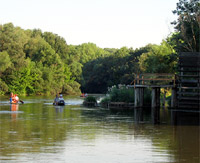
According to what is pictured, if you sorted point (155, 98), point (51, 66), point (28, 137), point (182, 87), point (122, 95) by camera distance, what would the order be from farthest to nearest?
1. point (51, 66)
2. point (122, 95)
3. point (155, 98)
4. point (182, 87)
5. point (28, 137)

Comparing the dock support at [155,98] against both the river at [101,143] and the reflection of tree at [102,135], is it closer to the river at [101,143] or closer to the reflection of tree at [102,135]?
the reflection of tree at [102,135]

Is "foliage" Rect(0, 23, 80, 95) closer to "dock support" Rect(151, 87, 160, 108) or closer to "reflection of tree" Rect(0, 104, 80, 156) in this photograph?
"dock support" Rect(151, 87, 160, 108)

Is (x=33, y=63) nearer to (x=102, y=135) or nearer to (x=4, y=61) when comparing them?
(x=4, y=61)

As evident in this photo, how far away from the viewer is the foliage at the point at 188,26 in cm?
5106

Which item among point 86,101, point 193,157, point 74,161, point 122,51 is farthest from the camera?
point 122,51

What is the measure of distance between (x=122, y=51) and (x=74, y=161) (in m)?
123

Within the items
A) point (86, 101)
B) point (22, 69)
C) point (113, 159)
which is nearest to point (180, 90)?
point (86, 101)

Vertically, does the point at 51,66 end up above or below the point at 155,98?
above

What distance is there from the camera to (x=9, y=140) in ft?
66.6

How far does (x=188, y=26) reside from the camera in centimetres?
5275

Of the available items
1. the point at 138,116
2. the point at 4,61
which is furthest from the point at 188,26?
the point at 4,61

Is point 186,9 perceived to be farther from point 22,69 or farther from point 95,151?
point 22,69

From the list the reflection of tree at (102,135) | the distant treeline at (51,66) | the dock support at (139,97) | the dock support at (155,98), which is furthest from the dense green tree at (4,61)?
the reflection of tree at (102,135)

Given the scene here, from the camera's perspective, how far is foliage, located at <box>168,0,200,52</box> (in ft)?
168
